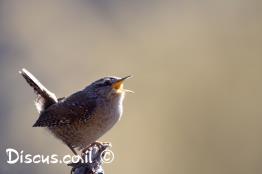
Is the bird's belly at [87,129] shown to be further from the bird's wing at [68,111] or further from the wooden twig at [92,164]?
the wooden twig at [92,164]

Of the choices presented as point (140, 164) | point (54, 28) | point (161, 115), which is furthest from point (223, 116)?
point (54, 28)

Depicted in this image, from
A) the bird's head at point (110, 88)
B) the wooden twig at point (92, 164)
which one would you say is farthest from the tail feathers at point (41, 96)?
the wooden twig at point (92, 164)

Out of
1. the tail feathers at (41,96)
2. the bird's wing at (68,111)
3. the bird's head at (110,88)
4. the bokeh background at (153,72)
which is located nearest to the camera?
the bird's wing at (68,111)

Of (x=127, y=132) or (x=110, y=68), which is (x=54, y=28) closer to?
(x=110, y=68)

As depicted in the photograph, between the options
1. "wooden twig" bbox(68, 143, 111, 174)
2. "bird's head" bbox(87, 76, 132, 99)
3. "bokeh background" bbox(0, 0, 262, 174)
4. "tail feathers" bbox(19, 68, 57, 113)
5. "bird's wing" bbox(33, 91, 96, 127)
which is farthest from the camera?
"bokeh background" bbox(0, 0, 262, 174)

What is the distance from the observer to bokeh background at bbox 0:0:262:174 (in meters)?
10.6

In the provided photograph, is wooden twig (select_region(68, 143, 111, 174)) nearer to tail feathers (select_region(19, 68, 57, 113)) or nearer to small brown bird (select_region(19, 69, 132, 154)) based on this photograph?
small brown bird (select_region(19, 69, 132, 154))

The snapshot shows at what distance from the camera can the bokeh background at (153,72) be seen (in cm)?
1065

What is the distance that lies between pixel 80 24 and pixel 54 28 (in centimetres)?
53

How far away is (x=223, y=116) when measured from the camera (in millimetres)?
11484

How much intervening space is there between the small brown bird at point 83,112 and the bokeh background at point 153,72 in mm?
3286

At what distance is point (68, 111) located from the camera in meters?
6.41

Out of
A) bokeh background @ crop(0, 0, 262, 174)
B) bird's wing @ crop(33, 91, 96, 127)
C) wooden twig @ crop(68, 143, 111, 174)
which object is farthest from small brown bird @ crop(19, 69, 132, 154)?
bokeh background @ crop(0, 0, 262, 174)

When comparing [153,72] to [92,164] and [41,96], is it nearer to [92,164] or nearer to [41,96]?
[41,96]
